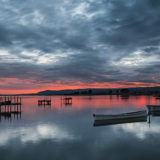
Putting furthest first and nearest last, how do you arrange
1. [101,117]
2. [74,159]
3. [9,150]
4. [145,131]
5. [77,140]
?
[101,117] < [145,131] < [77,140] < [9,150] < [74,159]

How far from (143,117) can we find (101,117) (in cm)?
988

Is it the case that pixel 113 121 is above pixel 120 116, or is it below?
below

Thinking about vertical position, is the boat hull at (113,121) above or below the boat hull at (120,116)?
below

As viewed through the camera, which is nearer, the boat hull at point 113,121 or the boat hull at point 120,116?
the boat hull at point 113,121

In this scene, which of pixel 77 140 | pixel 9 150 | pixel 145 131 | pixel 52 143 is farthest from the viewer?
pixel 145 131

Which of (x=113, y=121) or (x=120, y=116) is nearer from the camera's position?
(x=113, y=121)

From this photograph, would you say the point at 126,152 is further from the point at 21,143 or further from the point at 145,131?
the point at 21,143

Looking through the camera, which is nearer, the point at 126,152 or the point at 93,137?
the point at 126,152

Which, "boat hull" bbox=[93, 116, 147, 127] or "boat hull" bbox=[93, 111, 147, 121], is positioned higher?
"boat hull" bbox=[93, 111, 147, 121]

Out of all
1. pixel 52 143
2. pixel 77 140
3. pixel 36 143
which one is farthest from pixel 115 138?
pixel 36 143

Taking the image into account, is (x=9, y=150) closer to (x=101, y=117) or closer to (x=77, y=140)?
(x=77, y=140)

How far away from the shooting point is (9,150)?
18.2 metres

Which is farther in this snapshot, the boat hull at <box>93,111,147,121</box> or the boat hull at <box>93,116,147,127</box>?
the boat hull at <box>93,111,147,121</box>

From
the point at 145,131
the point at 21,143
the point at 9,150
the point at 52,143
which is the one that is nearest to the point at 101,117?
the point at 145,131
